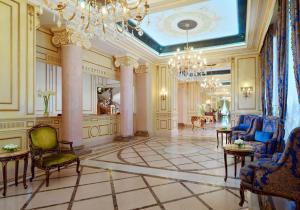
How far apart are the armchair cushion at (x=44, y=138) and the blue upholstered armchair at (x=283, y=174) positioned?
330 cm

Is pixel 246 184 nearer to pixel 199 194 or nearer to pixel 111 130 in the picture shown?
pixel 199 194

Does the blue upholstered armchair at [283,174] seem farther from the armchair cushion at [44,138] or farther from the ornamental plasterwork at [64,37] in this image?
the ornamental plasterwork at [64,37]

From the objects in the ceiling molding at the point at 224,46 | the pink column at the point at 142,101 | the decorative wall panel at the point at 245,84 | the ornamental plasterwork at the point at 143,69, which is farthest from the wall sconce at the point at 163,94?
the decorative wall panel at the point at 245,84

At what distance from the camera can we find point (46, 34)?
5129 mm

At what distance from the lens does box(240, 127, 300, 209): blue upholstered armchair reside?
6.38 feet

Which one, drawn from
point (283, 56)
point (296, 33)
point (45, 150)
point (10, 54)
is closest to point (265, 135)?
point (283, 56)

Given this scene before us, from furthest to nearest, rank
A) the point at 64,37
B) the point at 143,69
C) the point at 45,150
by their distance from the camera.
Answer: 1. the point at 143,69
2. the point at 64,37
3. the point at 45,150

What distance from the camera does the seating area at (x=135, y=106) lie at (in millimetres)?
2664

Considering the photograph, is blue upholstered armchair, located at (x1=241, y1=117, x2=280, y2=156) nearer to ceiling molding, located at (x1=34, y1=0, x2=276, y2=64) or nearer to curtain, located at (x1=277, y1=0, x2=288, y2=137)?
curtain, located at (x1=277, y1=0, x2=288, y2=137)

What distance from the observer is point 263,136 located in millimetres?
4379

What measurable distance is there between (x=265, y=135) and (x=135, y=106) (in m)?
5.88

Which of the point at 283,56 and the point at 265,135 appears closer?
the point at 283,56

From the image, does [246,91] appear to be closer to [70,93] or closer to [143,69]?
[143,69]

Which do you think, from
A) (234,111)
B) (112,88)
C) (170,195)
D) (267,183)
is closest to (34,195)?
(170,195)
